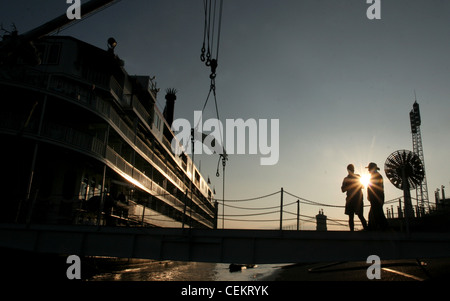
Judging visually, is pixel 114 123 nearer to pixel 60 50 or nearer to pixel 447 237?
pixel 60 50

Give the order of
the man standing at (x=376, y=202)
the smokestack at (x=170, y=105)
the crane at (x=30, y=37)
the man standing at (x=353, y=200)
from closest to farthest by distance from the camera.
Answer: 1. the man standing at (x=376, y=202)
2. the man standing at (x=353, y=200)
3. the crane at (x=30, y=37)
4. the smokestack at (x=170, y=105)

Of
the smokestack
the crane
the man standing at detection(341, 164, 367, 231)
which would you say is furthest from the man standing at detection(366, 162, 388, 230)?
the smokestack

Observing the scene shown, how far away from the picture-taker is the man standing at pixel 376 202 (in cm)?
1030

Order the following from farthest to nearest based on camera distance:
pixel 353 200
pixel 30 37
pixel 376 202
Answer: pixel 30 37
pixel 353 200
pixel 376 202

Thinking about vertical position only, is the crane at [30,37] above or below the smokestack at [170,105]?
below

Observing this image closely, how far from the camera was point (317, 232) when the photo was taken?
31.4 ft

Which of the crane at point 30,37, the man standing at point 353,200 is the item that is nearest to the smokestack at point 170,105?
the crane at point 30,37

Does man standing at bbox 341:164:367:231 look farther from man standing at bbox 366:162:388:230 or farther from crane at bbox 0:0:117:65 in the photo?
crane at bbox 0:0:117:65

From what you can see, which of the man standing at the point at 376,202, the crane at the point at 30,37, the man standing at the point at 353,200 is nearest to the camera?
the man standing at the point at 376,202

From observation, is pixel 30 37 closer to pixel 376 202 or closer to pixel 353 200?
pixel 353 200

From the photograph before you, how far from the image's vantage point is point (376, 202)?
411 inches

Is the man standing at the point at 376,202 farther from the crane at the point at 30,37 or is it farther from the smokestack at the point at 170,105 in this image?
the smokestack at the point at 170,105

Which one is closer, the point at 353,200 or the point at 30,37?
the point at 353,200

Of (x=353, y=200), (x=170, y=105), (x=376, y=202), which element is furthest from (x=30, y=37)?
(x=170, y=105)
